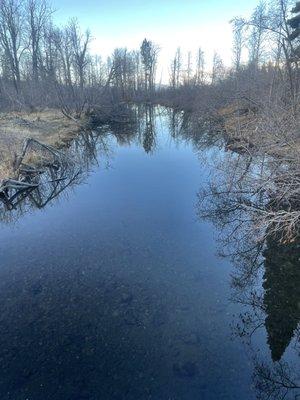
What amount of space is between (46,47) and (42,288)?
132 ft

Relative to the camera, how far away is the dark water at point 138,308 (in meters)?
4.62

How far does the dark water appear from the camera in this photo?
4625mm

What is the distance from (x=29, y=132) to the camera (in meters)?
18.6

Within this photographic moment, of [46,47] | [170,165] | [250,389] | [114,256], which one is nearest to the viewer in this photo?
[250,389]

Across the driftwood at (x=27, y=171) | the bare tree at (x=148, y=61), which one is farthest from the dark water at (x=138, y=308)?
the bare tree at (x=148, y=61)

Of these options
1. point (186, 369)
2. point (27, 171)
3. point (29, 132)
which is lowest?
point (186, 369)

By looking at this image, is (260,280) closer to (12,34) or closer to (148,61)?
(12,34)

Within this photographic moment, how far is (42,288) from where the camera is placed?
21.6ft

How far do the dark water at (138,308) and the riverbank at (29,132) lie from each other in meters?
2.97

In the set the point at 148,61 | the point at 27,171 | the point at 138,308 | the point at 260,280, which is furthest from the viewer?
the point at 148,61

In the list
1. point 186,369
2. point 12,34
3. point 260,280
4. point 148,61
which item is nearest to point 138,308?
point 186,369

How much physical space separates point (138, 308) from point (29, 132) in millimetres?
15277

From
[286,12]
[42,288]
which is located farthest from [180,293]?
[286,12]

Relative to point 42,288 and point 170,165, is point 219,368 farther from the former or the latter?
point 170,165
